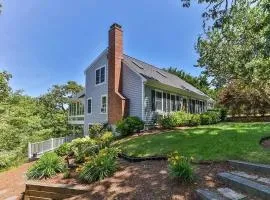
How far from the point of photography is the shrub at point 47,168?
28.0 ft

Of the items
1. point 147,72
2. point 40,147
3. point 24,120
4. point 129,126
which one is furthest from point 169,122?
point 24,120

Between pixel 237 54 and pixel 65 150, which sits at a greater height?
pixel 237 54

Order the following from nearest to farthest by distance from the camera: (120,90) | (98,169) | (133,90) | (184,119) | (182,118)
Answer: (98,169) < (182,118) < (184,119) < (133,90) < (120,90)

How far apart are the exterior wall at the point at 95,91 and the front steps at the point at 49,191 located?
12098mm

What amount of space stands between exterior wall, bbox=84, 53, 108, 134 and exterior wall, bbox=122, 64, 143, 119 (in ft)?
6.53

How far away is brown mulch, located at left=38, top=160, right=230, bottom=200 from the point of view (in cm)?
556

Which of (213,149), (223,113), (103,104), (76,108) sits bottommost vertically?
(213,149)

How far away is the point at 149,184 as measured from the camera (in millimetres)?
6031

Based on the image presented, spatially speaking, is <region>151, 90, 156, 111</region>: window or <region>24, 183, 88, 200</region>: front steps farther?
<region>151, 90, 156, 111</region>: window

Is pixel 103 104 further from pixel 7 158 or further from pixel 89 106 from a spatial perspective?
pixel 7 158

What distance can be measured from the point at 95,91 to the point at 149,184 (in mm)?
16336

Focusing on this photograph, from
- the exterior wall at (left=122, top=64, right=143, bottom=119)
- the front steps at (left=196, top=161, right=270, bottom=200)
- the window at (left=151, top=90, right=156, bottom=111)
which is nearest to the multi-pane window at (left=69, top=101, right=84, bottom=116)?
the exterior wall at (left=122, top=64, right=143, bottom=119)

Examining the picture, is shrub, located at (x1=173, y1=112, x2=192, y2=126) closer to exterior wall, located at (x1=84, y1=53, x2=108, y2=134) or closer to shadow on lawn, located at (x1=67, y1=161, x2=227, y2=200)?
exterior wall, located at (x1=84, y1=53, x2=108, y2=134)

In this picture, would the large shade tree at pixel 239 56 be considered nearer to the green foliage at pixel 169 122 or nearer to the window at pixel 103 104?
the green foliage at pixel 169 122
